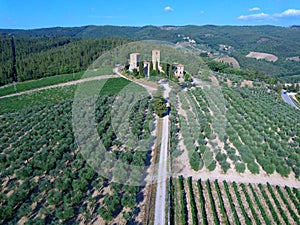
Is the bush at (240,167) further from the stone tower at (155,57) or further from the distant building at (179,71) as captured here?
the stone tower at (155,57)

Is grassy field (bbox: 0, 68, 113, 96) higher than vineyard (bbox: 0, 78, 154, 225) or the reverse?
higher

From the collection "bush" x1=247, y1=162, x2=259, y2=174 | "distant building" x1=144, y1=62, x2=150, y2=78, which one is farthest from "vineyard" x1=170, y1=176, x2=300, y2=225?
"distant building" x1=144, y1=62, x2=150, y2=78

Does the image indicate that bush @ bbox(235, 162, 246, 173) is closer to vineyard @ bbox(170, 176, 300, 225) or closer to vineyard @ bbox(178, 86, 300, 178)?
vineyard @ bbox(178, 86, 300, 178)

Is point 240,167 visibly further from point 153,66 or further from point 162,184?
point 153,66

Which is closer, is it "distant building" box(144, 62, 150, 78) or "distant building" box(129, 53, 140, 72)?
"distant building" box(144, 62, 150, 78)

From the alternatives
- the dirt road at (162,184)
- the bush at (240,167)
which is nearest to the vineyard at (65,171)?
the dirt road at (162,184)

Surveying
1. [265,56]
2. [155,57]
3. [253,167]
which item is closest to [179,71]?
[155,57]

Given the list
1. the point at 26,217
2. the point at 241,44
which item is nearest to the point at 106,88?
the point at 26,217
